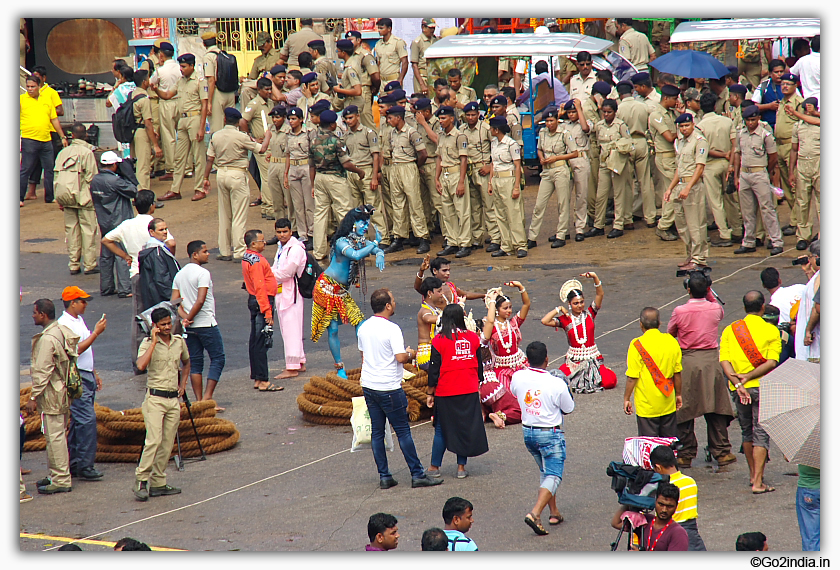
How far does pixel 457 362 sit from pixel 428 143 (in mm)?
8212

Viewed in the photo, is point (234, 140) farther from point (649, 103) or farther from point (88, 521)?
point (88, 521)

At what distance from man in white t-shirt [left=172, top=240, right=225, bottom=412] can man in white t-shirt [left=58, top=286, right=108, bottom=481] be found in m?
1.46

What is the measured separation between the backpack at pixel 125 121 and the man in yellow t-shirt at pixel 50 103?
3.25 ft

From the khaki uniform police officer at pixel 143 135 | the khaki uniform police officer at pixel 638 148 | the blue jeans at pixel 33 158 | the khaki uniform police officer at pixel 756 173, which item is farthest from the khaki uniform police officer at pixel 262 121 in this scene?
the khaki uniform police officer at pixel 756 173

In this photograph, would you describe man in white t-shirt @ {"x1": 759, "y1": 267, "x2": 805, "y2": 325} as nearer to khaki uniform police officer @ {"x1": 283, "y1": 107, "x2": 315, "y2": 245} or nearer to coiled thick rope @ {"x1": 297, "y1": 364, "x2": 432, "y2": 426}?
coiled thick rope @ {"x1": 297, "y1": 364, "x2": 432, "y2": 426}

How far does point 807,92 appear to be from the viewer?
15461 millimetres

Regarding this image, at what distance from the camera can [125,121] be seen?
731 inches

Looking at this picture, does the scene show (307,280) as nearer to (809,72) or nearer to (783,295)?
(783,295)

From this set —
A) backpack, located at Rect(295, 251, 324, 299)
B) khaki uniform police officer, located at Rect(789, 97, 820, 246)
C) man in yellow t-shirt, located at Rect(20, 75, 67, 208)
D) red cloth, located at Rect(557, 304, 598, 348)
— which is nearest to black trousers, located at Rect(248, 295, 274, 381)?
backpack, located at Rect(295, 251, 324, 299)

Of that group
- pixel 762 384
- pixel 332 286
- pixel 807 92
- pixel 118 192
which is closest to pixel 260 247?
pixel 332 286

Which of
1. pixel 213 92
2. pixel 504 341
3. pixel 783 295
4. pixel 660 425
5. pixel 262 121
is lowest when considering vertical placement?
pixel 660 425

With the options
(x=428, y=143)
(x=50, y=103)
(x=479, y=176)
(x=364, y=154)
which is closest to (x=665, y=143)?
(x=479, y=176)

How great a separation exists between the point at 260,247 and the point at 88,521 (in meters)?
3.77

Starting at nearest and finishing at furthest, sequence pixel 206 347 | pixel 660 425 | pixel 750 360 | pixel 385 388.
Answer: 1. pixel 750 360
2. pixel 660 425
3. pixel 385 388
4. pixel 206 347
